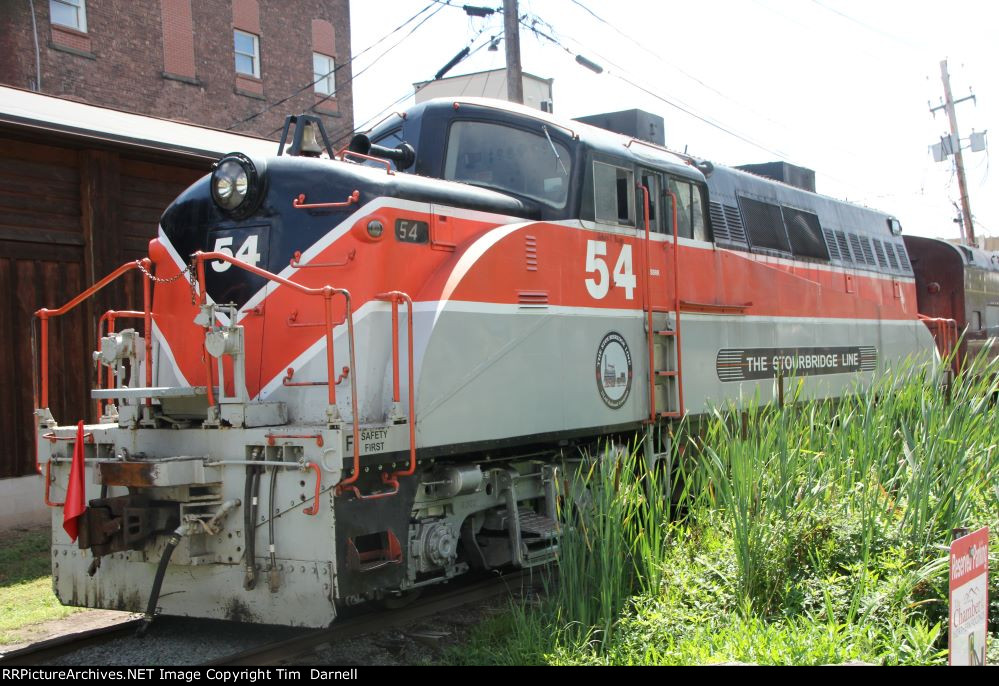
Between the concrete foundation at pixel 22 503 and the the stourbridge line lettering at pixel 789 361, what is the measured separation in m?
7.05

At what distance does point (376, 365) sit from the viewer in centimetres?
577

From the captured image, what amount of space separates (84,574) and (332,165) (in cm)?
315

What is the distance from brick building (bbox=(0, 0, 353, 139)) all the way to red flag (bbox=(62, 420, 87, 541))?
547 inches

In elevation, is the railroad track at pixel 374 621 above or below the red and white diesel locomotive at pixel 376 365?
below

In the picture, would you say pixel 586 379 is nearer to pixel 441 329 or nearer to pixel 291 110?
pixel 441 329

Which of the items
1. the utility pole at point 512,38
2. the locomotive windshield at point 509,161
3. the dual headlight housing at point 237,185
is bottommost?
the dual headlight housing at point 237,185

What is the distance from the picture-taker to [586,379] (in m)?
6.90

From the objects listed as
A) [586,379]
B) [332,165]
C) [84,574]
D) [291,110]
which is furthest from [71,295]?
[291,110]

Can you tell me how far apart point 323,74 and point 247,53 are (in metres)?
2.53

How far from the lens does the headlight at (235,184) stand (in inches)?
239

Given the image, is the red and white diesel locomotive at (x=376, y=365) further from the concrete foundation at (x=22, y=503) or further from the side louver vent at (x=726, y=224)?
the concrete foundation at (x=22, y=503)

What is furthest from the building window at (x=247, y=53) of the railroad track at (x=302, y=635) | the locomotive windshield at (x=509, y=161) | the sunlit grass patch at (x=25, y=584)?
the railroad track at (x=302, y=635)

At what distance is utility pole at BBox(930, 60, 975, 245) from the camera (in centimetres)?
3156

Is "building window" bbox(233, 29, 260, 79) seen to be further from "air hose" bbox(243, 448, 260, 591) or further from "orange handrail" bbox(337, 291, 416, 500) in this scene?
"air hose" bbox(243, 448, 260, 591)
